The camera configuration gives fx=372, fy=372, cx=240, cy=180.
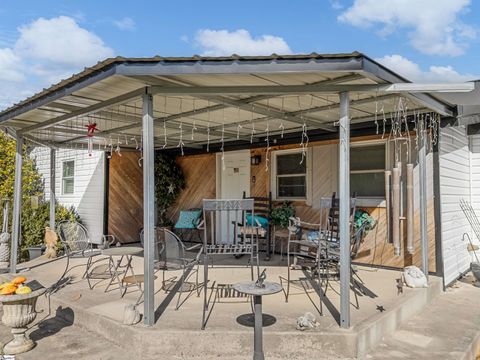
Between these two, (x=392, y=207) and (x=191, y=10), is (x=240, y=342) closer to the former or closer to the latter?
(x=392, y=207)

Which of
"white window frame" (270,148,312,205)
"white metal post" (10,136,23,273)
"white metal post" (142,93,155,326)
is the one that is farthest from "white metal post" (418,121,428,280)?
"white metal post" (10,136,23,273)

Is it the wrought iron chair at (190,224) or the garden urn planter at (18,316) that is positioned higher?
the wrought iron chair at (190,224)

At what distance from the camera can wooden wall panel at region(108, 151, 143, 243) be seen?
8898 mm

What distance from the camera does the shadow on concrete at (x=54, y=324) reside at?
12.0ft

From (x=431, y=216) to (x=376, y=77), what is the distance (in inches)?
116

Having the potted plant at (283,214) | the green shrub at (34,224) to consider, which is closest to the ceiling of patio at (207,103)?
the potted plant at (283,214)

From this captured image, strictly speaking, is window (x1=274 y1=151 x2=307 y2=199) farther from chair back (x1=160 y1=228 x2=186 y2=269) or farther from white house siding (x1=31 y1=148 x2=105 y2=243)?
white house siding (x1=31 y1=148 x2=105 y2=243)

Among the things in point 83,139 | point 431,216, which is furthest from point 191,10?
point 431,216

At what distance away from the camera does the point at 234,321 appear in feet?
11.0

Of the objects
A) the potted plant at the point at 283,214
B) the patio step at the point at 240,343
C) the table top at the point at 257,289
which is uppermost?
the potted plant at the point at 283,214

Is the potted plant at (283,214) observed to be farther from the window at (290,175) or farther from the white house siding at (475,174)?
the white house siding at (475,174)

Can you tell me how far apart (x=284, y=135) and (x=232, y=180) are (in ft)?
5.79

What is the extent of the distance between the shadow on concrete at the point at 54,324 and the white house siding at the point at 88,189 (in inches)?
187

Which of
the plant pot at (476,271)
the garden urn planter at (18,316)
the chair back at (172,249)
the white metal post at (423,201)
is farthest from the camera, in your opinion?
the plant pot at (476,271)
